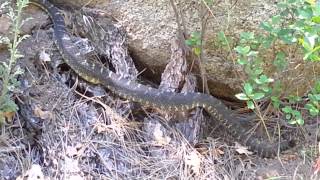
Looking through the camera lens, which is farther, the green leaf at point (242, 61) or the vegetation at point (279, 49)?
the green leaf at point (242, 61)

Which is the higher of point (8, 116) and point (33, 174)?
point (8, 116)

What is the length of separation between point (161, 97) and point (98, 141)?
0.61 metres

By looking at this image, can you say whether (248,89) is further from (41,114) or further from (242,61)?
(41,114)

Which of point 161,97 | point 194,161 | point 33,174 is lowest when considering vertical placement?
point 33,174

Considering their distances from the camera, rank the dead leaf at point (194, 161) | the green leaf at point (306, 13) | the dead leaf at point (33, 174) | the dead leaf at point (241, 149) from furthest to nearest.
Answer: the dead leaf at point (241, 149) < the dead leaf at point (194, 161) < the dead leaf at point (33, 174) < the green leaf at point (306, 13)

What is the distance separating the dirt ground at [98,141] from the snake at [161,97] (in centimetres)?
6

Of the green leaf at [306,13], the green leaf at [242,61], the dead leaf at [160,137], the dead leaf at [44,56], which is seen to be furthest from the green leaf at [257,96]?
the dead leaf at [44,56]

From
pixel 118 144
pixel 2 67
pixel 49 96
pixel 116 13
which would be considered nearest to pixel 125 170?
pixel 118 144

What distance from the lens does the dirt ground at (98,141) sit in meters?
3.60

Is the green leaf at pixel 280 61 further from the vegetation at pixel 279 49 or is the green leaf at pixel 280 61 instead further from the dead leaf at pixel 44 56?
the dead leaf at pixel 44 56

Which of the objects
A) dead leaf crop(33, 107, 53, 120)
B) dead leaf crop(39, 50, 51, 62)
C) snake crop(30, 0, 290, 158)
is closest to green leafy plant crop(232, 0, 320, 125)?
snake crop(30, 0, 290, 158)

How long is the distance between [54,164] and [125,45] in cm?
126

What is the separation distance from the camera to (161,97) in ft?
13.3

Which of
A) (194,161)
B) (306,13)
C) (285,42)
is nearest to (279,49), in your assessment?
(285,42)
